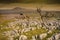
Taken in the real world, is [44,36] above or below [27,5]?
below

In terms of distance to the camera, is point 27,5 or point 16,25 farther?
point 27,5

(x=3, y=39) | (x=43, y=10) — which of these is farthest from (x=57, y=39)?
(x=3, y=39)

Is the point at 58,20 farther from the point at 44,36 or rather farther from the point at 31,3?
the point at 31,3

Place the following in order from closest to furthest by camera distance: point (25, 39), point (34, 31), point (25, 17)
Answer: point (25, 39) < point (34, 31) < point (25, 17)

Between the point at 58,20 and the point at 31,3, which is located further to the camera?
the point at 31,3

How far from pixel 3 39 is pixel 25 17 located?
16.8 inches

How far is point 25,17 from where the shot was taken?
1.87 meters

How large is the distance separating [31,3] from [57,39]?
2.11 ft

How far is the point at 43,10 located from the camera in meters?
1.93

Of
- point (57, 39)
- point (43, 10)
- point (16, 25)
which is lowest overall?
point (57, 39)

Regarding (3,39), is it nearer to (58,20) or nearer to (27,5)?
(27,5)

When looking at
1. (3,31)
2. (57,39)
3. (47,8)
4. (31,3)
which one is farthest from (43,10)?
(3,31)

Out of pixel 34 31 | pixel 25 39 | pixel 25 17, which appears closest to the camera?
pixel 25 39

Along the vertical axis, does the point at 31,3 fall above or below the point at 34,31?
above
